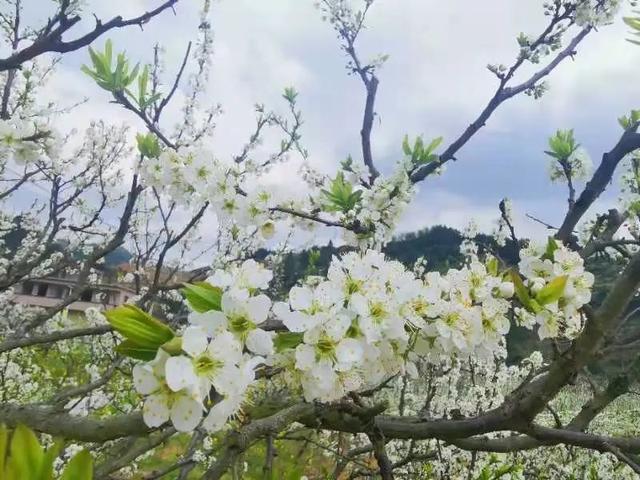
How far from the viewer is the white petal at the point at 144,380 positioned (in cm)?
76

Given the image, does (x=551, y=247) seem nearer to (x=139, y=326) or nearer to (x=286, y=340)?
(x=286, y=340)

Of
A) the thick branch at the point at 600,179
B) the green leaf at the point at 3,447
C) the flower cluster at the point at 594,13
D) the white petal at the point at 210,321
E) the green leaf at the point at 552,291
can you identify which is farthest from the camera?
the flower cluster at the point at 594,13

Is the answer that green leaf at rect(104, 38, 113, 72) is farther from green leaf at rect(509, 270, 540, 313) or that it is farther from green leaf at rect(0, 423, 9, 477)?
green leaf at rect(0, 423, 9, 477)

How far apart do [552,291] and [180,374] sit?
828 mm

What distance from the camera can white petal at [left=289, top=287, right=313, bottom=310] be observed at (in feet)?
3.19

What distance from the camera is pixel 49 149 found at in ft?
7.88

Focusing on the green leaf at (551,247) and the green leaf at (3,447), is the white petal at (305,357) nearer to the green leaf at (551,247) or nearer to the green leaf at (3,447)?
the green leaf at (3,447)

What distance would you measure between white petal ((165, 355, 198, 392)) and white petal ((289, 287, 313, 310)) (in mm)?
246

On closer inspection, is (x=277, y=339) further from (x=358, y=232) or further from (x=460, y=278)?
(x=358, y=232)

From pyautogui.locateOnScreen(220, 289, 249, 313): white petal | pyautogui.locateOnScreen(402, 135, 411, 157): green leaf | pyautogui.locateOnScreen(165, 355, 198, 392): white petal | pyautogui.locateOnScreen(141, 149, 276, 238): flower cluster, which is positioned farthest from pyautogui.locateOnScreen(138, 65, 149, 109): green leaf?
pyautogui.locateOnScreen(165, 355, 198, 392): white petal

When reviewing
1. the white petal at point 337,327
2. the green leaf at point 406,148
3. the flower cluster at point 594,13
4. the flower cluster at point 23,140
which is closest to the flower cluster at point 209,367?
the white petal at point 337,327

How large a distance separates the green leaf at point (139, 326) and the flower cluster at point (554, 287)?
0.80 metres

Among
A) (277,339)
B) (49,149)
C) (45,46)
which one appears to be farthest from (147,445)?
(49,149)

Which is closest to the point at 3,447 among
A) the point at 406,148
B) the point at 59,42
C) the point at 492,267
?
the point at 492,267
